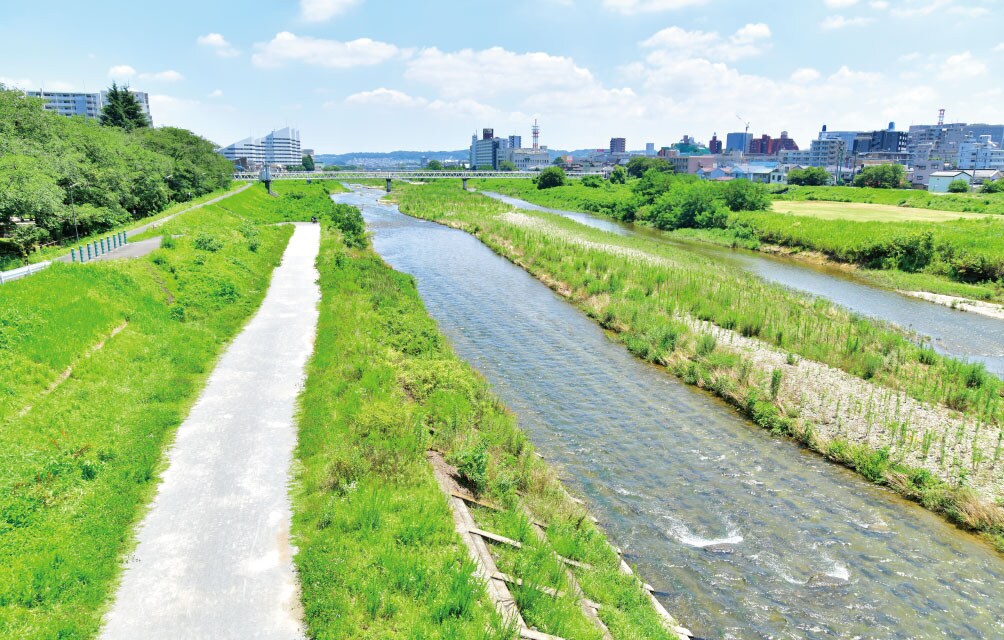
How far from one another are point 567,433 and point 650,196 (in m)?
79.6

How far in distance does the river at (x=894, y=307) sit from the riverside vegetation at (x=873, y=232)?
10.8 feet

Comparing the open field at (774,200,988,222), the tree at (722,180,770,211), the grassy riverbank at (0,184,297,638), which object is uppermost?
the tree at (722,180,770,211)

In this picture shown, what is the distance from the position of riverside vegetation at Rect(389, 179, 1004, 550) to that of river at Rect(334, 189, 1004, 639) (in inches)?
31.9

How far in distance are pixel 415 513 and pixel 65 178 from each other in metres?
38.5

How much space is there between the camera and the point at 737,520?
14938mm

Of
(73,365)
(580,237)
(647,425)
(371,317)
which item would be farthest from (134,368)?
(580,237)

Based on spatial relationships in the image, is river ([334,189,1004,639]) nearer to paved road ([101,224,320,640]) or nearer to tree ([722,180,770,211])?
paved road ([101,224,320,640])

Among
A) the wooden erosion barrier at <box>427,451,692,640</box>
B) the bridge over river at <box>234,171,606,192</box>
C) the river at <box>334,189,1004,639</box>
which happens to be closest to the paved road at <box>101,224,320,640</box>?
the wooden erosion barrier at <box>427,451,692,640</box>

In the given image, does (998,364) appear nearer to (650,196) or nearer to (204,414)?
(204,414)

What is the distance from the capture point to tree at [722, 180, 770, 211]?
78312 mm

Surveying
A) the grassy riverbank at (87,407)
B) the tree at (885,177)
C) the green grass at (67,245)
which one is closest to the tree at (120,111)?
the green grass at (67,245)

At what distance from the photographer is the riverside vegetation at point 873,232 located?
43625 mm

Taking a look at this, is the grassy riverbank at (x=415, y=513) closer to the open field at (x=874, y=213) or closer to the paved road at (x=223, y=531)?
the paved road at (x=223, y=531)

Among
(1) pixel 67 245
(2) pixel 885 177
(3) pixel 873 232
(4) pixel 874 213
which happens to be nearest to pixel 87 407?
(1) pixel 67 245
